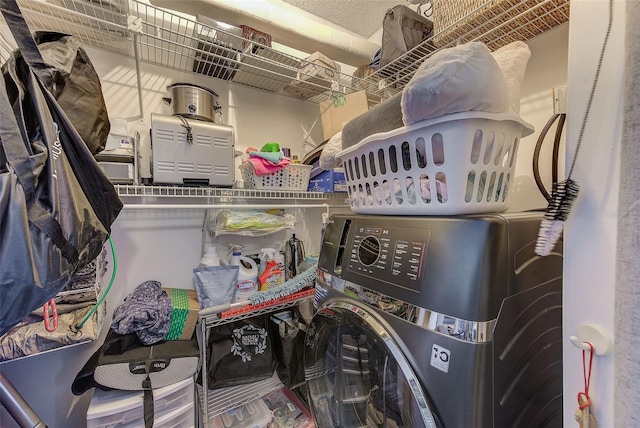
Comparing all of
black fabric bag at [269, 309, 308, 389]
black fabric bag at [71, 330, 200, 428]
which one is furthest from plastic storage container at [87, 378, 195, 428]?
black fabric bag at [269, 309, 308, 389]

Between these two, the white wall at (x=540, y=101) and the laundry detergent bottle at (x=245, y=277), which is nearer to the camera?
the white wall at (x=540, y=101)

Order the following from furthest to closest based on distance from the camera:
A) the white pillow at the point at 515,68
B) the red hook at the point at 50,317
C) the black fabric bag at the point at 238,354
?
the black fabric bag at the point at 238,354
the red hook at the point at 50,317
the white pillow at the point at 515,68

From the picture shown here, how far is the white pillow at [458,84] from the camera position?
488mm

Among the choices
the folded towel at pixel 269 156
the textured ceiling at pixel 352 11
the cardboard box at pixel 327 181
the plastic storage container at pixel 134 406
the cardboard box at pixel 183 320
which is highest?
the textured ceiling at pixel 352 11

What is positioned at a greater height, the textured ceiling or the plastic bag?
the textured ceiling

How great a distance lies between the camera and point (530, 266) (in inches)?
21.7

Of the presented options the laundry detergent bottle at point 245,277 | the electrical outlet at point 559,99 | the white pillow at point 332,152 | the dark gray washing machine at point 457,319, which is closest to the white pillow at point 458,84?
the dark gray washing machine at point 457,319

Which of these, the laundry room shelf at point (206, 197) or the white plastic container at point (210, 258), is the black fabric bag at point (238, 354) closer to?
the white plastic container at point (210, 258)

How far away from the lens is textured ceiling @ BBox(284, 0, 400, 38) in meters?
1.58

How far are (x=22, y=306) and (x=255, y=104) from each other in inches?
51.2

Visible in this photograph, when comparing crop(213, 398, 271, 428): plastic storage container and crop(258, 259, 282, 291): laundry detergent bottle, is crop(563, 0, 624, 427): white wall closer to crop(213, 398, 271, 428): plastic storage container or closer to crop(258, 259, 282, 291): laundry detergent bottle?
crop(258, 259, 282, 291): laundry detergent bottle

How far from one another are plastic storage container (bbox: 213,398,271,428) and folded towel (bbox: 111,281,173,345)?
0.56 m

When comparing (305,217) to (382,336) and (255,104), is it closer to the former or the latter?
(255,104)

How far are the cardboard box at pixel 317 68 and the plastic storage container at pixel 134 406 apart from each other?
57.6 inches
